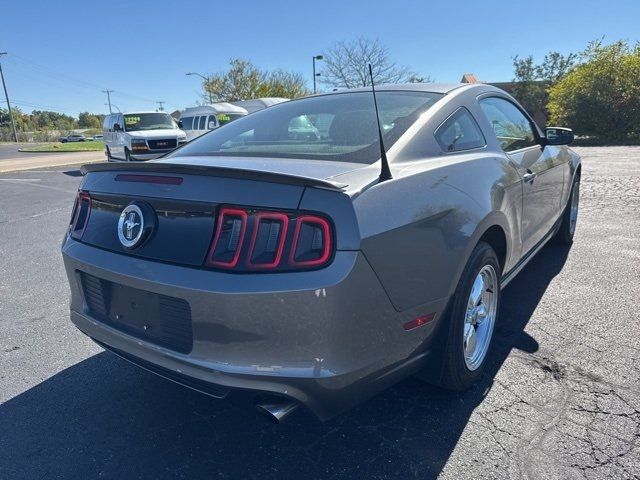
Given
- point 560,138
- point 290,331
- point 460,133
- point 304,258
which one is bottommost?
point 290,331

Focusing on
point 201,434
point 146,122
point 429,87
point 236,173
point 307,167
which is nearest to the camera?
point 236,173

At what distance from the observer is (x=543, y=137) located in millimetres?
3896

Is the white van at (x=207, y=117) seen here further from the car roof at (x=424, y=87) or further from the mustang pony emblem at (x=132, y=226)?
the mustang pony emblem at (x=132, y=226)

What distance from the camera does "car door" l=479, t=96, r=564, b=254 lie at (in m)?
3.18

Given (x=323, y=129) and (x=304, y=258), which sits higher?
(x=323, y=129)

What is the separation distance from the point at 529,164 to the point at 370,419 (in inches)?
82.7

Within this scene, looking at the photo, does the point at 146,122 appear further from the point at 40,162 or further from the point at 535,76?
the point at 535,76

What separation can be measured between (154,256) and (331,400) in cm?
90

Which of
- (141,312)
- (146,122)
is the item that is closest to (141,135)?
(146,122)

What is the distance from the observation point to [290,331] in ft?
5.65

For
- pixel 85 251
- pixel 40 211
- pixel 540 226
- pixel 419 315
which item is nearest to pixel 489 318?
pixel 419 315

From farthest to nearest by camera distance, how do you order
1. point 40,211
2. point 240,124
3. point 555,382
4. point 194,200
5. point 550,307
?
point 40,211, point 550,307, point 240,124, point 555,382, point 194,200

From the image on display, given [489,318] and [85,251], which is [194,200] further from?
[489,318]

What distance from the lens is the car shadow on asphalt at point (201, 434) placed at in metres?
2.08
